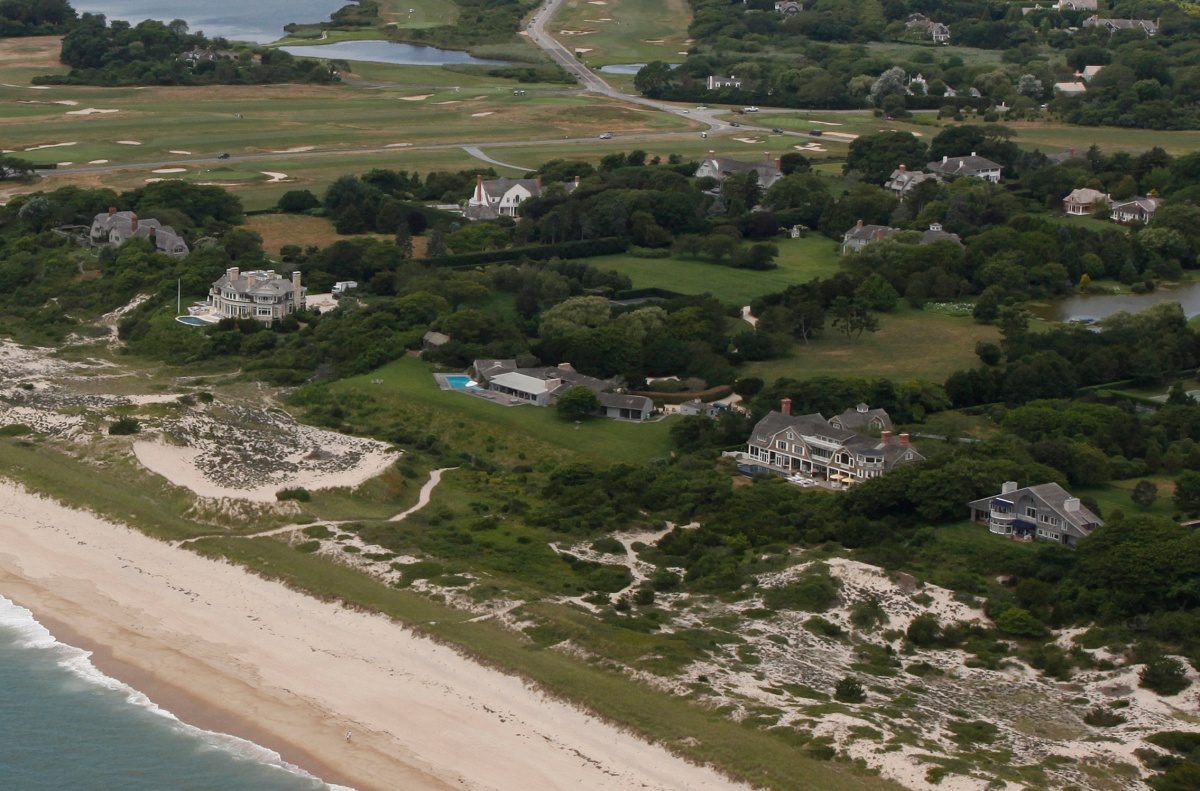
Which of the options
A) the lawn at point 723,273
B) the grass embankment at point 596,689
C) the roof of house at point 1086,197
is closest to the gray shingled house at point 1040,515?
the grass embankment at point 596,689

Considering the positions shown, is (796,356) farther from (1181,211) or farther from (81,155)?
(81,155)

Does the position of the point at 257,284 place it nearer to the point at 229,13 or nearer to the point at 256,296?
the point at 256,296

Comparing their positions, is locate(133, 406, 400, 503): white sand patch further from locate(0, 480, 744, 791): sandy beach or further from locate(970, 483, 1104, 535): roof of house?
locate(970, 483, 1104, 535): roof of house

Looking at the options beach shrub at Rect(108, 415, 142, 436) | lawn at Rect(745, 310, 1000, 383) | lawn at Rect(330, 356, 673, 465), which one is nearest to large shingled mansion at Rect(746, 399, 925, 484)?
lawn at Rect(330, 356, 673, 465)

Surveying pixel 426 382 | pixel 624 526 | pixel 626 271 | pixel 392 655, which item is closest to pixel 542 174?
pixel 626 271

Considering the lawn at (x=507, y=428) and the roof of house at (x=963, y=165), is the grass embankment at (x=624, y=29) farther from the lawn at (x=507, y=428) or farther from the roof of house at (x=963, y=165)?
the lawn at (x=507, y=428)

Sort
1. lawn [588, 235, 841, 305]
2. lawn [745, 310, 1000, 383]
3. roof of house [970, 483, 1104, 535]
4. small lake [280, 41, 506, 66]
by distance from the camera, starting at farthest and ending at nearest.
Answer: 1. small lake [280, 41, 506, 66]
2. lawn [588, 235, 841, 305]
3. lawn [745, 310, 1000, 383]
4. roof of house [970, 483, 1104, 535]
